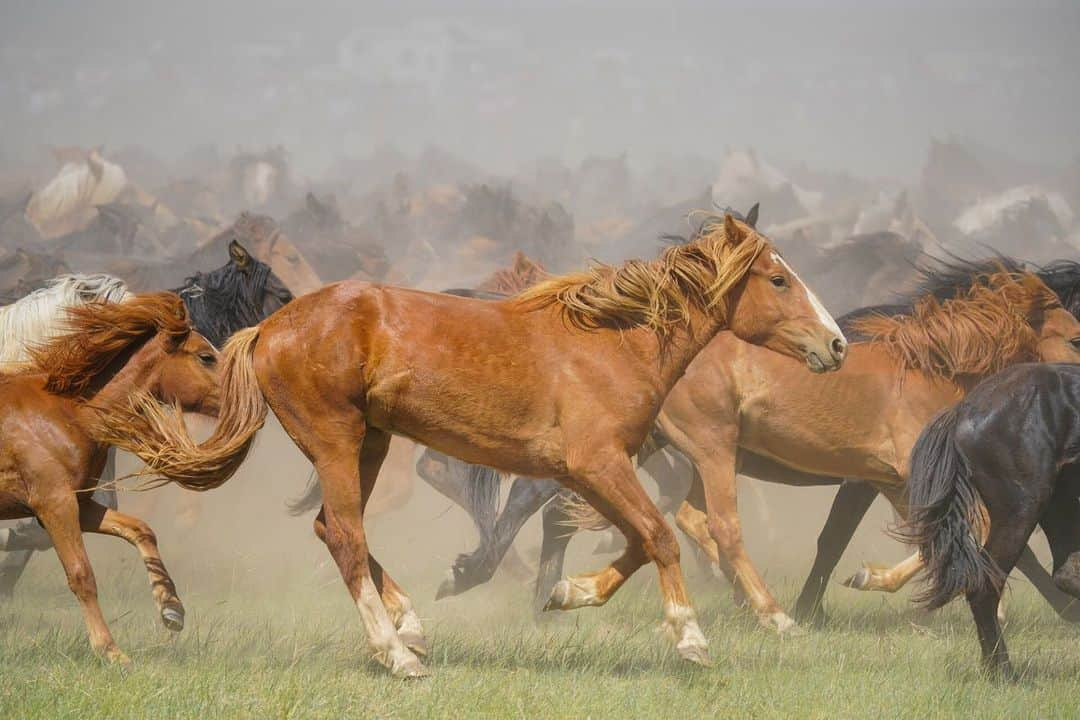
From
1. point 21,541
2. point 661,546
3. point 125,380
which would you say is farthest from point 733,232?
point 21,541

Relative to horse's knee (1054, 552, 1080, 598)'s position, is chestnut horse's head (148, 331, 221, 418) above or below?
above

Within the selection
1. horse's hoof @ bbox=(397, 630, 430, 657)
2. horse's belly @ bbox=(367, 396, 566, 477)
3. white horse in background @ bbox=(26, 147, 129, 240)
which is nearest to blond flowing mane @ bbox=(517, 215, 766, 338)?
horse's belly @ bbox=(367, 396, 566, 477)

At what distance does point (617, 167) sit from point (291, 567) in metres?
15.2

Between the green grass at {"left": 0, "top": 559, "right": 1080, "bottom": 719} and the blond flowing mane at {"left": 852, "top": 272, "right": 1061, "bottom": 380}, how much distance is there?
49.2 inches

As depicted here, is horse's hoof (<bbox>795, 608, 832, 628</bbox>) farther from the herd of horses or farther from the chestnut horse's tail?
the chestnut horse's tail

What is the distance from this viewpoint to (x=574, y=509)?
21.7 feet

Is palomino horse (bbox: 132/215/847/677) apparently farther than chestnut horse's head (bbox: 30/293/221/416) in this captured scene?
No

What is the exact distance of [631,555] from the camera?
4.72 meters

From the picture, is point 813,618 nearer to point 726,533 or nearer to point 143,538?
point 726,533

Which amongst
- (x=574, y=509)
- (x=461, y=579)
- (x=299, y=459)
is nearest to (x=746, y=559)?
(x=574, y=509)

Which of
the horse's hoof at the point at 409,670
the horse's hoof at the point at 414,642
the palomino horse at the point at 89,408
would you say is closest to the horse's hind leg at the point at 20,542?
the palomino horse at the point at 89,408

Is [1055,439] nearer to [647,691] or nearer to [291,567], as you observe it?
[647,691]

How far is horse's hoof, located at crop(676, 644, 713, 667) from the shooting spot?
4.50 meters

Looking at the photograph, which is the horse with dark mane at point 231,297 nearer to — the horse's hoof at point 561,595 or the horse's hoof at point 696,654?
the horse's hoof at point 561,595
